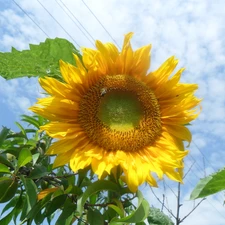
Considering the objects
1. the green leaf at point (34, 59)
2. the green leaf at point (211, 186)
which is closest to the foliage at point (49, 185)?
the green leaf at point (34, 59)

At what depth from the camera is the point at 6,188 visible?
0.93 meters

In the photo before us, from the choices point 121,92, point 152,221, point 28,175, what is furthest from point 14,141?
point 152,221

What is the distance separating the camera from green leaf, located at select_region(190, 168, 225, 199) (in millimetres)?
632

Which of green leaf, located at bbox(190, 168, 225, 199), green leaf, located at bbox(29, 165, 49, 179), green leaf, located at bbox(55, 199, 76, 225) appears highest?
green leaf, located at bbox(29, 165, 49, 179)

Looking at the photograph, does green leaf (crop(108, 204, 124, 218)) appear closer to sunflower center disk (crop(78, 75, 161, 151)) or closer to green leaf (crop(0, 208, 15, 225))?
sunflower center disk (crop(78, 75, 161, 151))

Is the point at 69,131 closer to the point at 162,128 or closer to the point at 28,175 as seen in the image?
the point at 28,175

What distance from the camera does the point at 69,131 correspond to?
3.27ft

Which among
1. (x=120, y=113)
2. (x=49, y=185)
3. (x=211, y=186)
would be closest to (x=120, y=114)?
(x=120, y=113)

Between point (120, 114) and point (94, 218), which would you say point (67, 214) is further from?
point (120, 114)

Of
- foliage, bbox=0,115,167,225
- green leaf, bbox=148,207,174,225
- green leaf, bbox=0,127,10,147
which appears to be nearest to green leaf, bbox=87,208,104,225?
foliage, bbox=0,115,167,225

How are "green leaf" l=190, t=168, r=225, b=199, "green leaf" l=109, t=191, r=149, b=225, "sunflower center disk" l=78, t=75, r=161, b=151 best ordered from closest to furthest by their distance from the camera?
"green leaf" l=190, t=168, r=225, b=199
"green leaf" l=109, t=191, r=149, b=225
"sunflower center disk" l=78, t=75, r=161, b=151

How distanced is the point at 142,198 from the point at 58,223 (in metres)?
0.20

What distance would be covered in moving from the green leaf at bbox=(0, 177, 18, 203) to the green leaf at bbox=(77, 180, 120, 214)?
170 millimetres

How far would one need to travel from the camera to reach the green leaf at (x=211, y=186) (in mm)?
632
